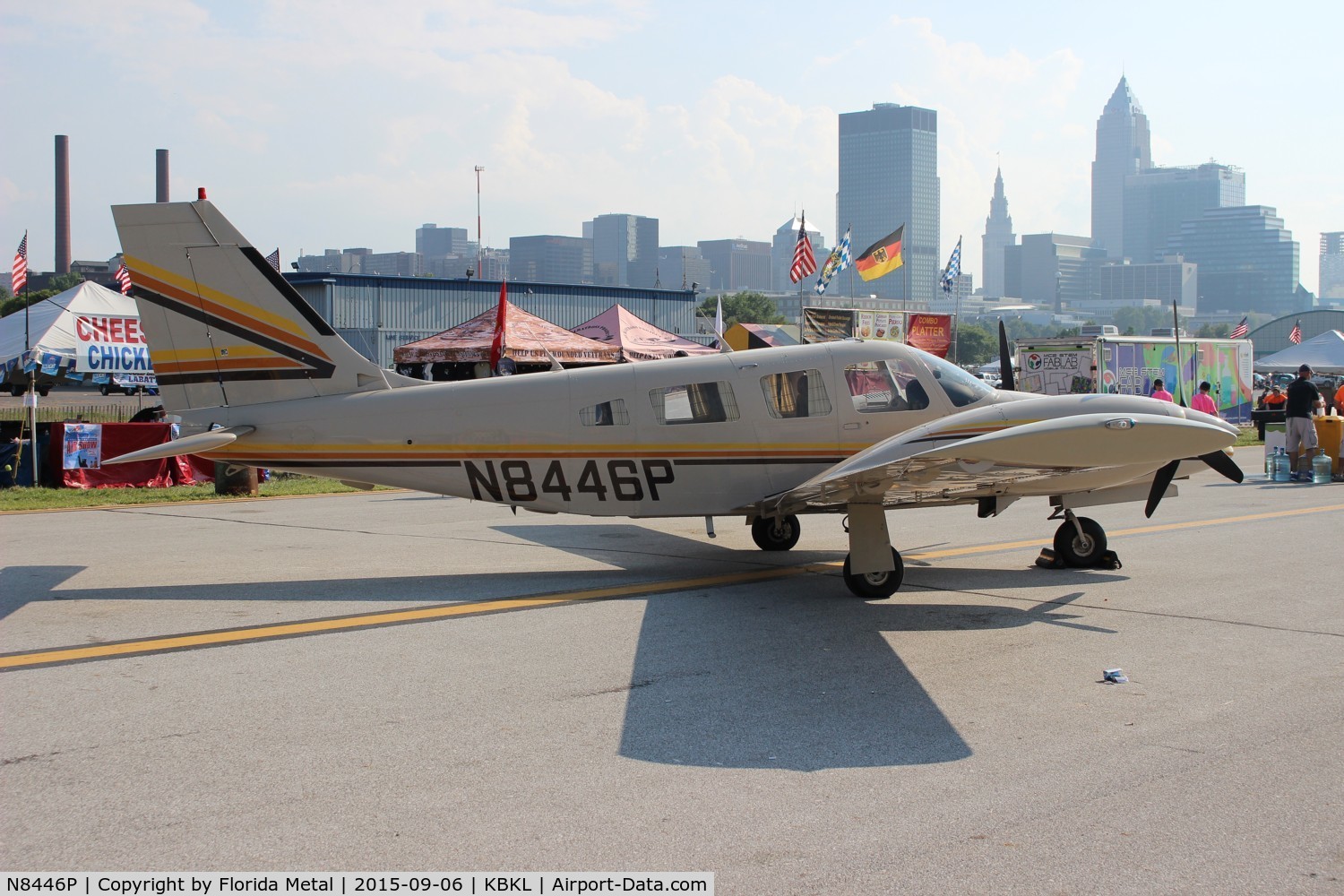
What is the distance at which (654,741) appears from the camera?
5926 millimetres

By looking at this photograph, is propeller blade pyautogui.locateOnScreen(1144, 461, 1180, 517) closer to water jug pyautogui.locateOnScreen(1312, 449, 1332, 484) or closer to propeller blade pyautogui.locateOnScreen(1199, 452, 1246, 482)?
propeller blade pyautogui.locateOnScreen(1199, 452, 1246, 482)

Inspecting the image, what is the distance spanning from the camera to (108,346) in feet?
102

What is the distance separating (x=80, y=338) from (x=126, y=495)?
1503cm

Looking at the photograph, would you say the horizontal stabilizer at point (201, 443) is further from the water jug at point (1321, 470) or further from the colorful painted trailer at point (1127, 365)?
the colorful painted trailer at point (1127, 365)

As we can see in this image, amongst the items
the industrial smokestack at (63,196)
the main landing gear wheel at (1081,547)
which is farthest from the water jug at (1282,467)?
the industrial smokestack at (63,196)

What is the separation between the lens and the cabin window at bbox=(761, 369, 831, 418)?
425 inches

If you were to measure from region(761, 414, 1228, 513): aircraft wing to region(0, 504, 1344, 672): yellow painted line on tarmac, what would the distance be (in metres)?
1.03

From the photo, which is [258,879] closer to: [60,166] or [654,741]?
[654,741]

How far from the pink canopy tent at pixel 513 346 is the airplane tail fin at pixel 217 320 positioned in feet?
47.2

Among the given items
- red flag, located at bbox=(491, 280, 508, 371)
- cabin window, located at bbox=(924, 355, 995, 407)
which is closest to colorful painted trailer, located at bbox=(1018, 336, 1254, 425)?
red flag, located at bbox=(491, 280, 508, 371)

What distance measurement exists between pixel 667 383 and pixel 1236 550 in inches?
276

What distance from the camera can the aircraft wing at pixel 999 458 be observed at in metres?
7.09

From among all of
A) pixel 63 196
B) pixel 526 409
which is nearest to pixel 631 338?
pixel 526 409

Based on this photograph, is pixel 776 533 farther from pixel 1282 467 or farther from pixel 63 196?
Result: pixel 63 196
